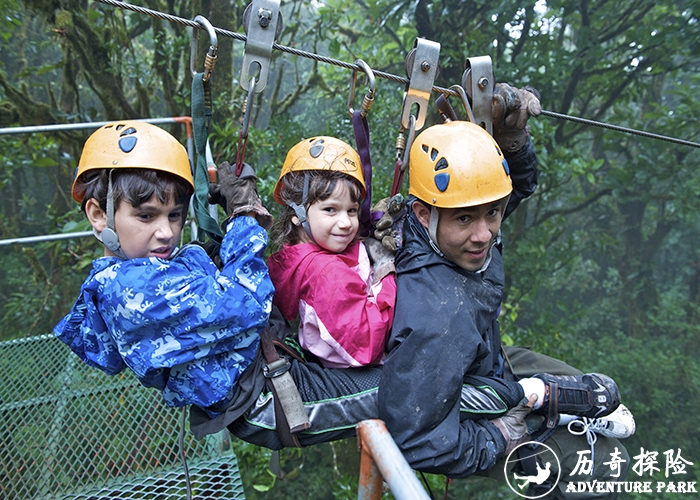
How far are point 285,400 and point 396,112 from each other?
414 centimetres

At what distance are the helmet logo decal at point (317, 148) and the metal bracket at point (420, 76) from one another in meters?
0.30

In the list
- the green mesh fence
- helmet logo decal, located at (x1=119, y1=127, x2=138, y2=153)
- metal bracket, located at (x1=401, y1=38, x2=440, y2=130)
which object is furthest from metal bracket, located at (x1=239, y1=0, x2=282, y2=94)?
the green mesh fence

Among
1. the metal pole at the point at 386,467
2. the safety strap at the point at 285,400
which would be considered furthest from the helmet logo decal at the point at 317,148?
the metal pole at the point at 386,467

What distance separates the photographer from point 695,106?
191 inches

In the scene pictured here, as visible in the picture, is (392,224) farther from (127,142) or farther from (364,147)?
(127,142)

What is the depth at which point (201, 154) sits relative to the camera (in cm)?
168

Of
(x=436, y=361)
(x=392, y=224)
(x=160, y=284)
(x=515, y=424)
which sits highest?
(x=392, y=224)

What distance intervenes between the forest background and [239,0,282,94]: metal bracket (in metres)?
1.60

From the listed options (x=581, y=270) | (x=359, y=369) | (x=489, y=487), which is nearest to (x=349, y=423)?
(x=359, y=369)

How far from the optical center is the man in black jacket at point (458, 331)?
Answer: 4.94ft

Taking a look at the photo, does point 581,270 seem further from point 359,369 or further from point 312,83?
point 359,369

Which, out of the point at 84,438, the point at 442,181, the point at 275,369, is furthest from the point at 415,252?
the point at 84,438

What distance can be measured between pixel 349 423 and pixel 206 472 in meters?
1.08

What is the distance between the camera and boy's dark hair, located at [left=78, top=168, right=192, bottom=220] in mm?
1518
